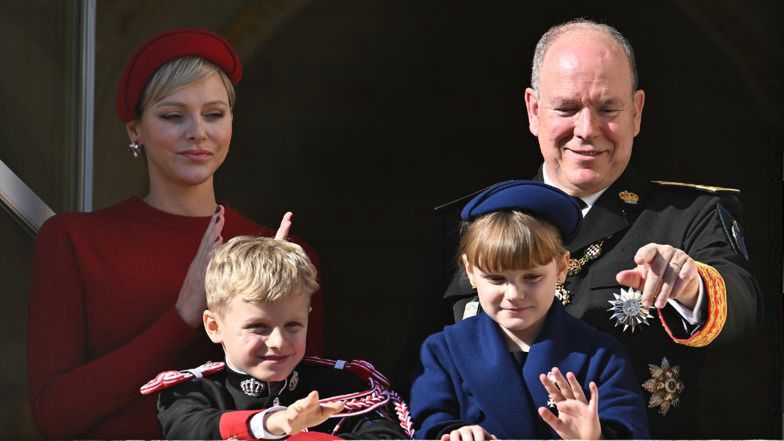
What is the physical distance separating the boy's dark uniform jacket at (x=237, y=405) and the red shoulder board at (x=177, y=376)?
0.01 metres

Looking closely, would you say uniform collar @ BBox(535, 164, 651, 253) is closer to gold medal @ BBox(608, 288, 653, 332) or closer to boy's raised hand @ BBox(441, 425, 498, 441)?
gold medal @ BBox(608, 288, 653, 332)

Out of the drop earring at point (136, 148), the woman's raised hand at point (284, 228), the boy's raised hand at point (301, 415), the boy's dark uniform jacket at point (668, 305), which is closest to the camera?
the boy's raised hand at point (301, 415)

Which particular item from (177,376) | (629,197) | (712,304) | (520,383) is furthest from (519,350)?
(177,376)

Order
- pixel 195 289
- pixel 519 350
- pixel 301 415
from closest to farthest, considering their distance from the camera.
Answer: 1. pixel 301 415
2. pixel 519 350
3. pixel 195 289

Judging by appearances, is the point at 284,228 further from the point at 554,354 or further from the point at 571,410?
the point at 571,410

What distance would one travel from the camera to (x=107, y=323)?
5250mm

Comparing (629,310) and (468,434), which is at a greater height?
(629,310)

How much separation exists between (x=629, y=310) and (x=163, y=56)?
6.06 ft

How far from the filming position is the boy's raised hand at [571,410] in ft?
15.0

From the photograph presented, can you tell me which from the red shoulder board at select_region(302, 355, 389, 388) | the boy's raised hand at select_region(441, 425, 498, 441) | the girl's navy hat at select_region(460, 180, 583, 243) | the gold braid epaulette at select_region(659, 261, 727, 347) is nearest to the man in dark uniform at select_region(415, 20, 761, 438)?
the gold braid epaulette at select_region(659, 261, 727, 347)

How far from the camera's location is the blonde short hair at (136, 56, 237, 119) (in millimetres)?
5266

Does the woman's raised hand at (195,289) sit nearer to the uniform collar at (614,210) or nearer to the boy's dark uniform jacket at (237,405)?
the boy's dark uniform jacket at (237,405)

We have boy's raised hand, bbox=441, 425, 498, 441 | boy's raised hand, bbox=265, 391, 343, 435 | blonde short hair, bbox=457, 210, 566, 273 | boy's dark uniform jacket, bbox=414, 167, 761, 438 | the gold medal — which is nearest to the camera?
boy's raised hand, bbox=265, 391, 343, 435

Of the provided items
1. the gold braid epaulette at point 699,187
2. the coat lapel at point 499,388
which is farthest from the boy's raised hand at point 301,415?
the gold braid epaulette at point 699,187
